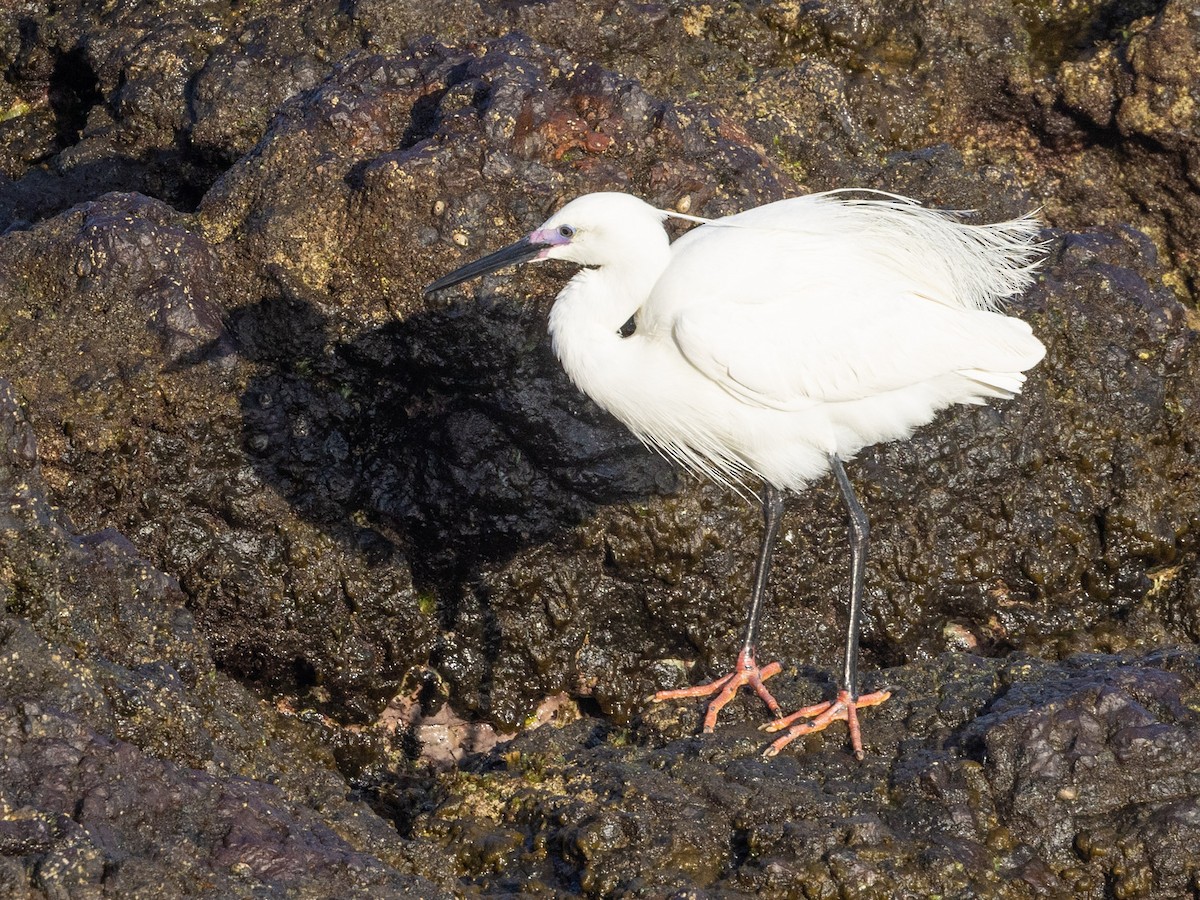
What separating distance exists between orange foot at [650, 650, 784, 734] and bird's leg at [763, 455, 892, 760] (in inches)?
9.2

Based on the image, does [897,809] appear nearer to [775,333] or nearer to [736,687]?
[736,687]

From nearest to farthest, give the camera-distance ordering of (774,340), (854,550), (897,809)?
(897,809)
(774,340)
(854,550)

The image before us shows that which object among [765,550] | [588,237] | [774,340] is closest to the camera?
[588,237]

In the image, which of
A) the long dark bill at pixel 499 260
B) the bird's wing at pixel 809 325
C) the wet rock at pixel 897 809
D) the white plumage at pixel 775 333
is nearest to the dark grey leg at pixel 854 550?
the white plumage at pixel 775 333

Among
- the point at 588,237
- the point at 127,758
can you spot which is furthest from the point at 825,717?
the point at 127,758

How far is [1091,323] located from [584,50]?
11.1ft

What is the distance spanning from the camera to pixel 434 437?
22.0ft

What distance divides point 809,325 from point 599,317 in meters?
0.88

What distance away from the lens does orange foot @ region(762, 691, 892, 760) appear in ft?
18.2

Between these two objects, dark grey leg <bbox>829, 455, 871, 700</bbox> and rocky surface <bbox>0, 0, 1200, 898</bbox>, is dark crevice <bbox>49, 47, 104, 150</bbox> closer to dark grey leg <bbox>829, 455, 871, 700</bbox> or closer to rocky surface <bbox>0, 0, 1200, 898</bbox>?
rocky surface <bbox>0, 0, 1200, 898</bbox>

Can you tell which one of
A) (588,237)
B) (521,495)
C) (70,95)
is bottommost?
(521,495)

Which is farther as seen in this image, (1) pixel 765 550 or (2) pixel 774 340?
(1) pixel 765 550

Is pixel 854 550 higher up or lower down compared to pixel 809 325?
lower down

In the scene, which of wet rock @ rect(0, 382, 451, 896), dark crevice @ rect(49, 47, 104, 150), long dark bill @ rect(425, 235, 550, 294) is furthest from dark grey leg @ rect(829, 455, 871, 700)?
dark crevice @ rect(49, 47, 104, 150)
